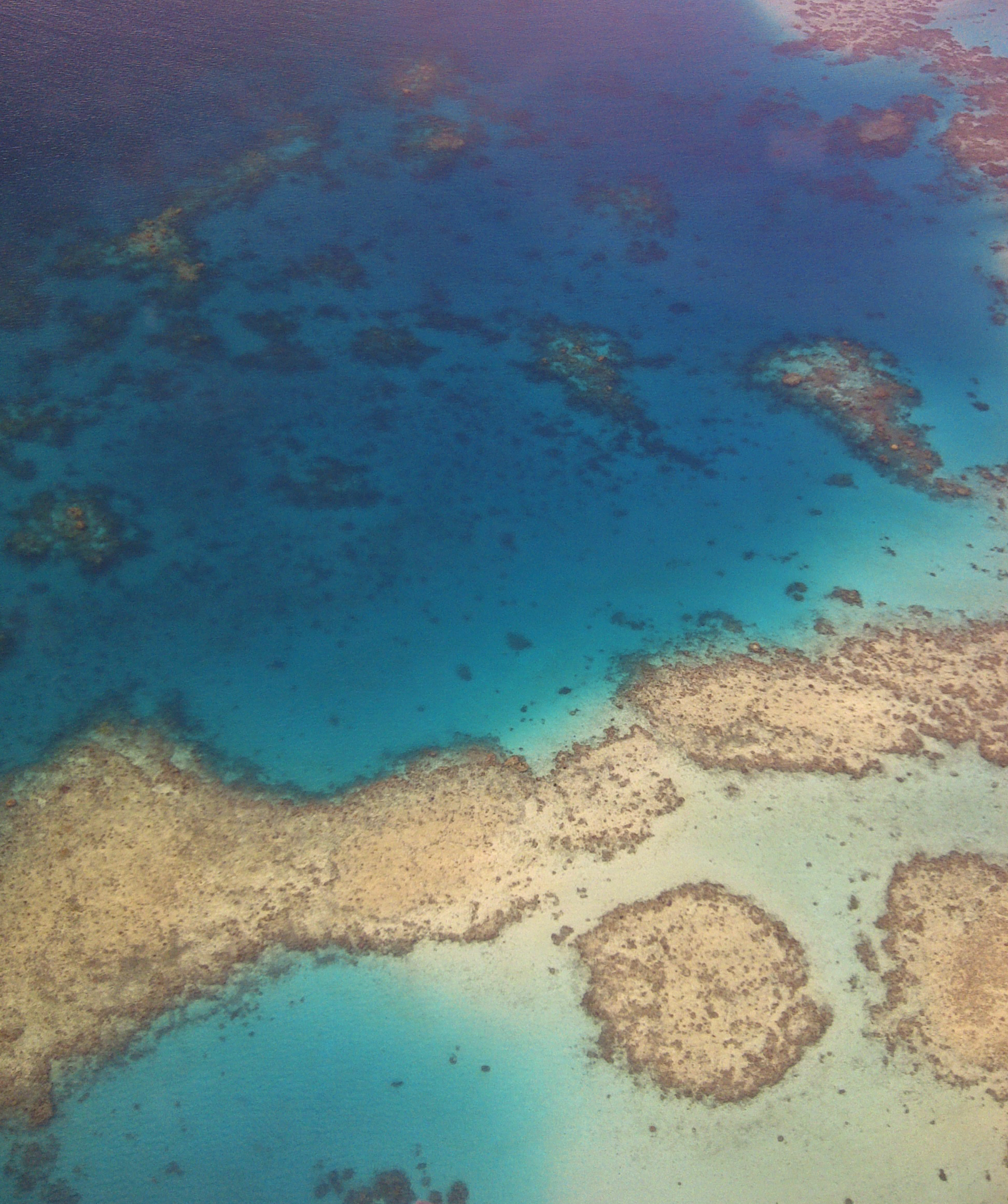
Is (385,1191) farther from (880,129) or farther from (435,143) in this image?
(880,129)

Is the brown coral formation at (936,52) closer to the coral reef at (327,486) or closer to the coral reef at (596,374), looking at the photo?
the coral reef at (596,374)

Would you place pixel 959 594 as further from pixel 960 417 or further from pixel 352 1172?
pixel 352 1172

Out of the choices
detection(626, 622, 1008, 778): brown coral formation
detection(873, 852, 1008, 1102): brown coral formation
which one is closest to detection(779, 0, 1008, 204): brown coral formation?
detection(626, 622, 1008, 778): brown coral formation

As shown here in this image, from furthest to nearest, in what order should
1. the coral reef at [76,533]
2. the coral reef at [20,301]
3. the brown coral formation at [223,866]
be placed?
the coral reef at [20,301]
the coral reef at [76,533]
the brown coral formation at [223,866]

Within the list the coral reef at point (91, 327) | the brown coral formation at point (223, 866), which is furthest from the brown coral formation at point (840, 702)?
the coral reef at point (91, 327)

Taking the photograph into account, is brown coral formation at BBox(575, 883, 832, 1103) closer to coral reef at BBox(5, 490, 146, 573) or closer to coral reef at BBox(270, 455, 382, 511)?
coral reef at BBox(270, 455, 382, 511)

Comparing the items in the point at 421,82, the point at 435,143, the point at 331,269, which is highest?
the point at 421,82

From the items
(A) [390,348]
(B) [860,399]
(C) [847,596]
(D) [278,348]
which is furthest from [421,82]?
(C) [847,596]
